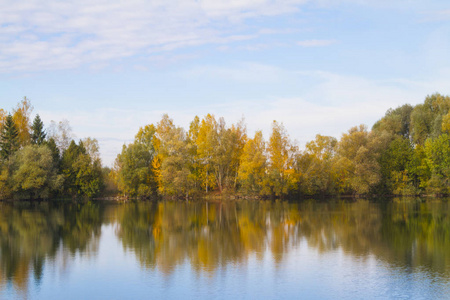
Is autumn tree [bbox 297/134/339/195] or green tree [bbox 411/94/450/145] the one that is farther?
green tree [bbox 411/94/450/145]

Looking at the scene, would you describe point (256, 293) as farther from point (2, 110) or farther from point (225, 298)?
point (2, 110)

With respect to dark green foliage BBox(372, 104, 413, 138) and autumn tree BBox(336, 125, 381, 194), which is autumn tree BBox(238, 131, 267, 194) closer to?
autumn tree BBox(336, 125, 381, 194)

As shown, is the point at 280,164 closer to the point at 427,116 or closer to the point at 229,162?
the point at 229,162

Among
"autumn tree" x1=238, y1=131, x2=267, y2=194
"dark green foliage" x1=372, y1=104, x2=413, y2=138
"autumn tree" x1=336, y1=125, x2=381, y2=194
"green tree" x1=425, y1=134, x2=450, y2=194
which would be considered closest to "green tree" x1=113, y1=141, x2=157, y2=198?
"autumn tree" x1=238, y1=131, x2=267, y2=194

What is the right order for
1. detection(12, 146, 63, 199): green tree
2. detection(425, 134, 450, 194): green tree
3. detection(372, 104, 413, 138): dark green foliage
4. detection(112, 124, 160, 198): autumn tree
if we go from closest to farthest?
detection(12, 146, 63, 199): green tree
detection(425, 134, 450, 194): green tree
detection(112, 124, 160, 198): autumn tree
detection(372, 104, 413, 138): dark green foliage

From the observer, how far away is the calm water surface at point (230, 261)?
13.6m

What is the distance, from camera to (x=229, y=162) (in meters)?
71.4

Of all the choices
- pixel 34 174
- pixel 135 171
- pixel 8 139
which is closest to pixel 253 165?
pixel 135 171

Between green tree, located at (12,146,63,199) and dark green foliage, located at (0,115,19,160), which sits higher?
dark green foliage, located at (0,115,19,160)

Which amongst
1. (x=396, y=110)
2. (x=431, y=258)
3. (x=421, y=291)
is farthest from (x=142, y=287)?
(x=396, y=110)

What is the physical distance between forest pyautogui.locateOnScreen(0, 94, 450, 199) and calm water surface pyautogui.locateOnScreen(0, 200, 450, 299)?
3462 cm

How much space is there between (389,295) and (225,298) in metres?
5.01

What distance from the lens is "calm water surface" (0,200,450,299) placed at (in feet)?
44.7

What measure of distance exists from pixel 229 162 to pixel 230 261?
5374 cm
